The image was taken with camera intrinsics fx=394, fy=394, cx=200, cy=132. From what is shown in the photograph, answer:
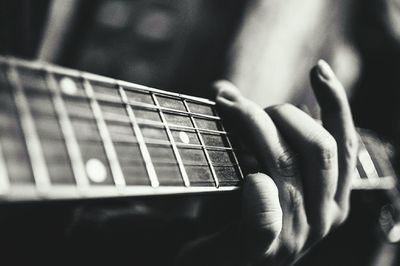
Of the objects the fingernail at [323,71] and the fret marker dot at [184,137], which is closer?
the fret marker dot at [184,137]

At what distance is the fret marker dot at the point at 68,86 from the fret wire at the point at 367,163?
2.64ft

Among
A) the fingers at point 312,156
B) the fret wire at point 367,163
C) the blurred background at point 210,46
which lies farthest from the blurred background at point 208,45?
the fingers at point 312,156

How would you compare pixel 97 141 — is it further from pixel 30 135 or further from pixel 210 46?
pixel 210 46

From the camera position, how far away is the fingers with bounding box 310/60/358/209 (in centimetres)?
81

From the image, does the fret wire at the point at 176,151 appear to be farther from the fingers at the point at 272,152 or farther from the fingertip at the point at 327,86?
the fingertip at the point at 327,86

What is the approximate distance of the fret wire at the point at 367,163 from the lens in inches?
40.4

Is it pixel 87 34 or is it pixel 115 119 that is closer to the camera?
Result: pixel 115 119

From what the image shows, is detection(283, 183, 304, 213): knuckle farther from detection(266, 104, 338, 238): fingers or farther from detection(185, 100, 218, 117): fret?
detection(185, 100, 218, 117): fret

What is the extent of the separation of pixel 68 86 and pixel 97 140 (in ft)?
0.25

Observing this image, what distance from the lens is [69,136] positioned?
1.41ft

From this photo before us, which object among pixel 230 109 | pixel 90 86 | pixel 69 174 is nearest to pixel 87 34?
pixel 230 109

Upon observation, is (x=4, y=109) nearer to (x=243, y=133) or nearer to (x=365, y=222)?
(x=243, y=133)

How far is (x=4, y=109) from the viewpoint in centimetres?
39

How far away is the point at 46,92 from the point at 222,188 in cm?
28
